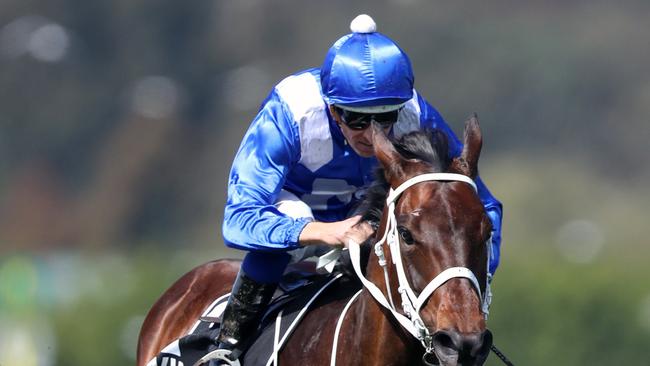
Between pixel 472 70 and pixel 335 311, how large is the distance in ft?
36.7

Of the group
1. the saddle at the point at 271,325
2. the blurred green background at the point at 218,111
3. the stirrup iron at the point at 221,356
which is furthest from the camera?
the blurred green background at the point at 218,111

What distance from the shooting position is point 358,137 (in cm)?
362

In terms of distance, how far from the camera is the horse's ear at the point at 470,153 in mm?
3139

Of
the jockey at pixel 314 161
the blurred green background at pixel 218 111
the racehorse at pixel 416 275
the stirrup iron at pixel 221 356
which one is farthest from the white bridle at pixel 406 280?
the blurred green background at pixel 218 111

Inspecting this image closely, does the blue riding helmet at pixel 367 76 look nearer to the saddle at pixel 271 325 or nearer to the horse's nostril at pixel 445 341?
the saddle at pixel 271 325

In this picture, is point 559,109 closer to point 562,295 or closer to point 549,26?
point 549,26

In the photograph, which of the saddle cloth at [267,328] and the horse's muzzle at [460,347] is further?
the saddle cloth at [267,328]

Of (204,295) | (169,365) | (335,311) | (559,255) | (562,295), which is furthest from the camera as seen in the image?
(559,255)

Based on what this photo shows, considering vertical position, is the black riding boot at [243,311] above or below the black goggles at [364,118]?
below

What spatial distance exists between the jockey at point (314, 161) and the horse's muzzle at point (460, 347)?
539 mm

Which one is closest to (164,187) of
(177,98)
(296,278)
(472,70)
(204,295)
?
(177,98)

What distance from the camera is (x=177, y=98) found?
585 inches

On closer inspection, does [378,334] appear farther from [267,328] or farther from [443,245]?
[267,328]

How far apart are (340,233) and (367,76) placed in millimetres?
499
